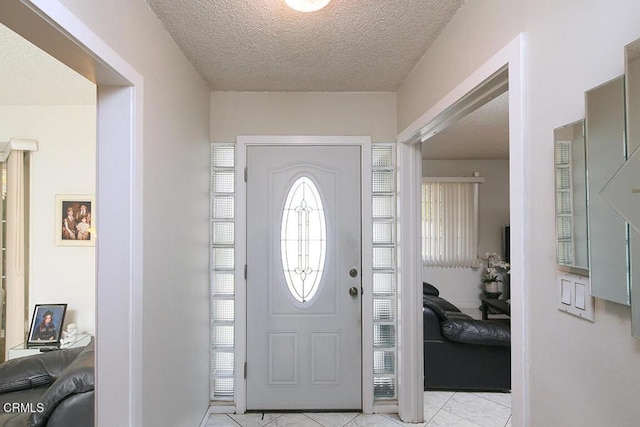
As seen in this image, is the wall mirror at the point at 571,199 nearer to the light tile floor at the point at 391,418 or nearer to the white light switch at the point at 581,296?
the white light switch at the point at 581,296

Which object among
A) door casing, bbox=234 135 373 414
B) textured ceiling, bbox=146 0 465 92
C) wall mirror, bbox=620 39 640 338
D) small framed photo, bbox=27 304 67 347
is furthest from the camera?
small framed photo, bbox=27 304 67 347

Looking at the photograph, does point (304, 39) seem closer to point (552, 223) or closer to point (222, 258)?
point (552, 223)

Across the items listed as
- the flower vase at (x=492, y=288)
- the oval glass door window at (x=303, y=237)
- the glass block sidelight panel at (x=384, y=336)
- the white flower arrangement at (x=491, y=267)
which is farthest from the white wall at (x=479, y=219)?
the oval glass door window at (x=303, y=237)

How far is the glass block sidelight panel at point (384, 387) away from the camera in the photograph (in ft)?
8.73

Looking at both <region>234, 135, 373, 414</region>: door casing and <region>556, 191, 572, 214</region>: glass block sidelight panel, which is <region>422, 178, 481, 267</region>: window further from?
<region>556, 191, 572, 214</region>: glass block sidelight panel

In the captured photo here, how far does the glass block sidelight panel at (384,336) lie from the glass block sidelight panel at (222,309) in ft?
3.69

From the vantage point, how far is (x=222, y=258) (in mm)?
2680

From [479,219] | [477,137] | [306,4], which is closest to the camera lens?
[306,4]

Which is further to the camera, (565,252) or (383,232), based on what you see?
(383,232)

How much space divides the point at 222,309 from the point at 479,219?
4.44 metres

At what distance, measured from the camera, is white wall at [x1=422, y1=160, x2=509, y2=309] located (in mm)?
5508

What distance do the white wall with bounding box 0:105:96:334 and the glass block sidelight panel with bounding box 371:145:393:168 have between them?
2.51 meters

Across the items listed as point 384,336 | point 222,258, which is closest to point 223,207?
point 222,258

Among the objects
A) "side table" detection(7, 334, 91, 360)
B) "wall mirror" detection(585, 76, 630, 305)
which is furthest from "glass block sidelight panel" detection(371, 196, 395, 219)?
"side table" detection(7, 334, 91, 360)
